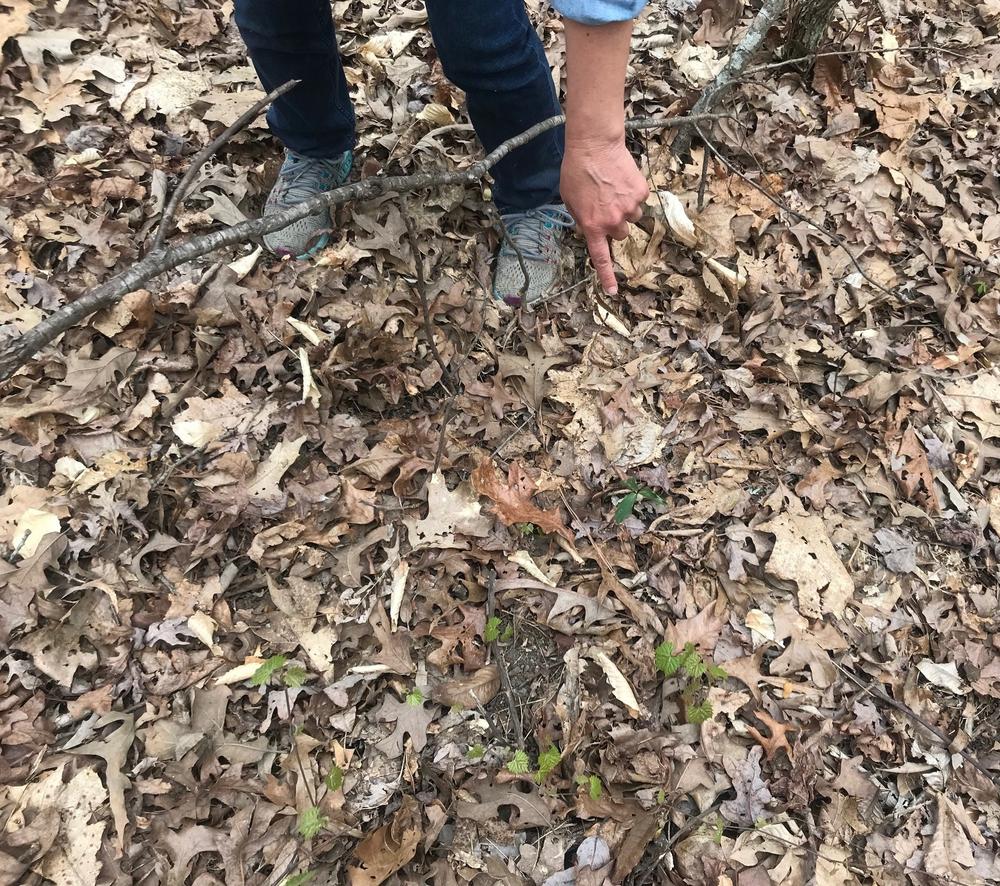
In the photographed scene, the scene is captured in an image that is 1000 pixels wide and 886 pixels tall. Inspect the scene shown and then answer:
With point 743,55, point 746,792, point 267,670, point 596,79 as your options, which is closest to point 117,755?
point 267,670

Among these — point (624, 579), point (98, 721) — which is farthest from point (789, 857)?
point (98, 721)

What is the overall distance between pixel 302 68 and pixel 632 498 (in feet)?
6.58

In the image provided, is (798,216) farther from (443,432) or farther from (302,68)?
(302,68)

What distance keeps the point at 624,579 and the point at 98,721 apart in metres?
1.81

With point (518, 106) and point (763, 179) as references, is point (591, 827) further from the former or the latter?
point (763, 179)

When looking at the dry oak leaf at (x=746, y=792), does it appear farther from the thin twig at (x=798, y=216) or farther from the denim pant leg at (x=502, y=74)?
the denim pant leg at (x=502, y=74)

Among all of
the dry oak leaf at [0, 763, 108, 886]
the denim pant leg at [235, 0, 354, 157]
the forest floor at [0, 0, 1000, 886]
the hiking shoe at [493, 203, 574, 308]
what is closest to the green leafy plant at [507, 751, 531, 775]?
the forest floor at [0, 0, 1000, 886]

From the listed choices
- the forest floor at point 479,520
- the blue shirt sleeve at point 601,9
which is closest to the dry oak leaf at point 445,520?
the forest floor at point 479,520

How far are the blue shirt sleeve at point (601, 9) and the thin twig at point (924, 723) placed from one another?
2.17 m

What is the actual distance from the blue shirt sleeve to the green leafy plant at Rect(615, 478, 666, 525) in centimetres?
159

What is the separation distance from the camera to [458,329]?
278 centimetres

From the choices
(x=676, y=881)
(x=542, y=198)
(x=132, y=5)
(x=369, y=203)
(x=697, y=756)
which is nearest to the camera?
(x=676, y=881)

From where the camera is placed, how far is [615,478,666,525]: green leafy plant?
244 centimetres

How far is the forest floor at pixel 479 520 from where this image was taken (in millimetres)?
1992
